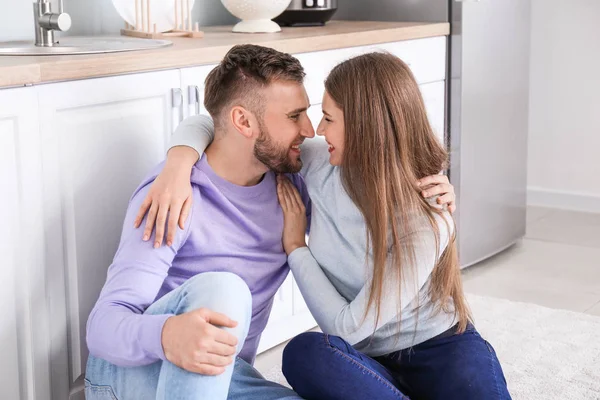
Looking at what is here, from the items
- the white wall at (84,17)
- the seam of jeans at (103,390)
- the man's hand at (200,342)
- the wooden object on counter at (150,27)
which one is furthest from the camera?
the wooden object on counter at (150,27)

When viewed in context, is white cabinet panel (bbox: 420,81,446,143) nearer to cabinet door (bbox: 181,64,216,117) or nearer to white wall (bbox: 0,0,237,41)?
white wall (bbox: 0,0,237,41)

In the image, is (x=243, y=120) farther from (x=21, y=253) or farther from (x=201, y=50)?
(x=21, y=253)

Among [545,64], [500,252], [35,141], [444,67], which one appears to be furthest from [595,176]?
[35,141]

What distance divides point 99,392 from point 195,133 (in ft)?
1.74

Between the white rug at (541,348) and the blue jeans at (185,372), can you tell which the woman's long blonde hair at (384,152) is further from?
the white rug at (541,348)

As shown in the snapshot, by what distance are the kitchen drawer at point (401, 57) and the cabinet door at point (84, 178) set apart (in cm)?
54

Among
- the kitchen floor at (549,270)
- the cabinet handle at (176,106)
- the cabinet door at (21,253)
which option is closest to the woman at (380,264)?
the cabinet handle at (176,106)

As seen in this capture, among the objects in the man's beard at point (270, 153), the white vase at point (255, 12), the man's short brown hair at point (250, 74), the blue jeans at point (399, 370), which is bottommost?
the blue jeans at point (399, 370)

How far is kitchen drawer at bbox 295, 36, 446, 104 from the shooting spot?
245cm

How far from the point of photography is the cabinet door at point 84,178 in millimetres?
1774

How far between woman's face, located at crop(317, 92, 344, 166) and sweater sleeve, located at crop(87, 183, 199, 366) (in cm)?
33

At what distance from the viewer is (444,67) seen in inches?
123

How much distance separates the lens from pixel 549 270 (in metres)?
3.34

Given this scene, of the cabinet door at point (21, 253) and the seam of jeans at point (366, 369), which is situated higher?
the cabinet door at point (21, 253)
